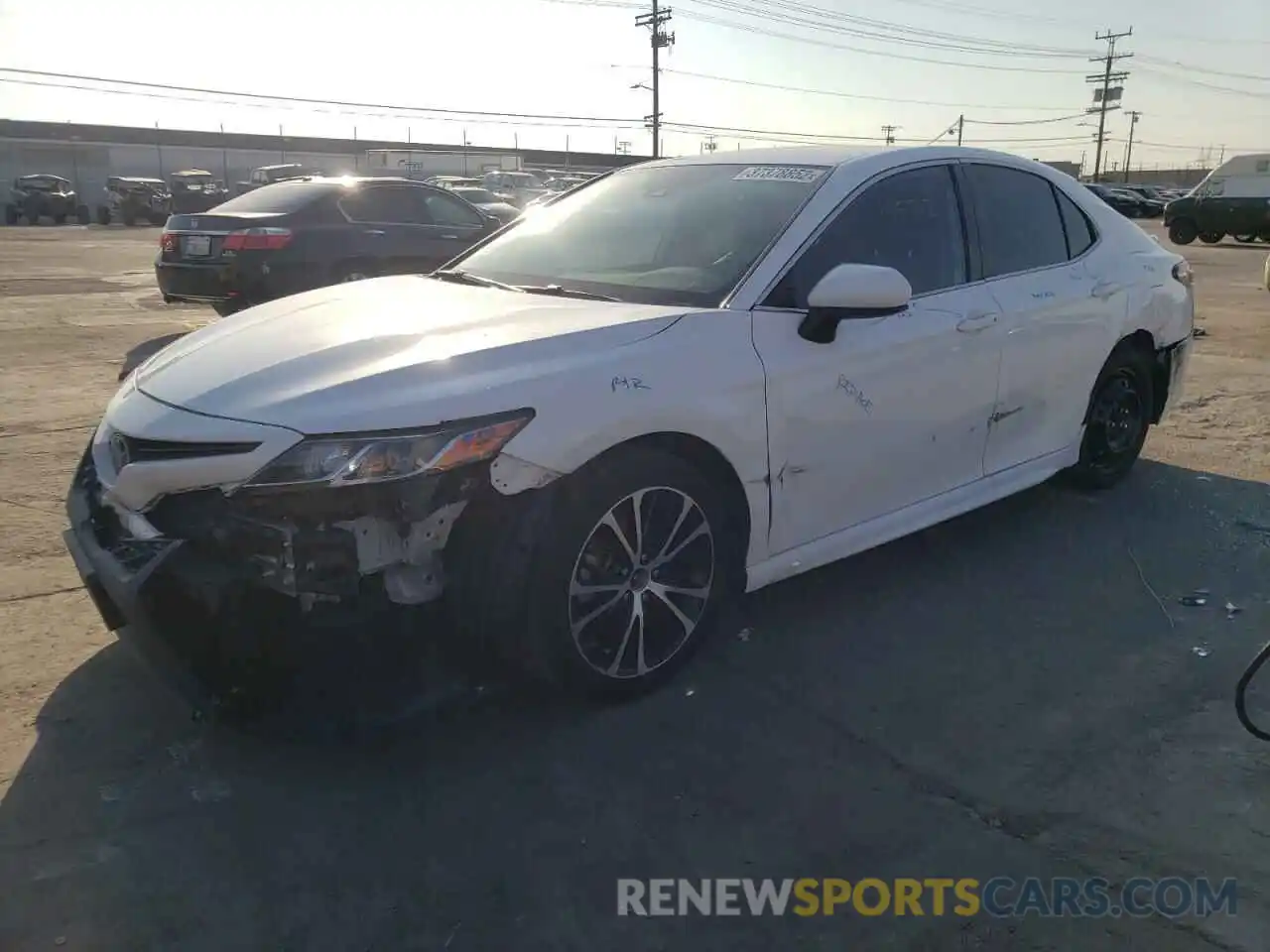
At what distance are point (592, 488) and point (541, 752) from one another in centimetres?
74

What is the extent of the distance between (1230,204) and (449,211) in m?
24.2

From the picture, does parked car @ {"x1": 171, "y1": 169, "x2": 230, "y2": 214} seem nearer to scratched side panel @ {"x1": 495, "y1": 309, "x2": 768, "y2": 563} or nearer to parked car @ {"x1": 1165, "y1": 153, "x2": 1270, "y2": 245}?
parked car @ {"x1": 1165, "y1": 153, "x2": 1270, "y2": 245}

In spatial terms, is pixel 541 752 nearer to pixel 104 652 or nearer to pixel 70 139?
pixel 104 652

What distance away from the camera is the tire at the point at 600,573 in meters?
2.67

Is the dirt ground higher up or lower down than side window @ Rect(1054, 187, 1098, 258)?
lower down

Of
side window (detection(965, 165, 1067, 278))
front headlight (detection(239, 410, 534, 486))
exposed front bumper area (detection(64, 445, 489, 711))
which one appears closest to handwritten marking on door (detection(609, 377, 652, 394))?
front headlight (detection(239, 410, 534, 486))

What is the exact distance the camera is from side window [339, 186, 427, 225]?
9.88m

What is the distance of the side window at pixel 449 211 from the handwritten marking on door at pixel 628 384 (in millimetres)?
8082

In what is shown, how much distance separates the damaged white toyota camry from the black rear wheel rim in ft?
0.82

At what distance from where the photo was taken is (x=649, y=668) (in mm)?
3154

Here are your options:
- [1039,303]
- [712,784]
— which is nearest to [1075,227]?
[1039,303]

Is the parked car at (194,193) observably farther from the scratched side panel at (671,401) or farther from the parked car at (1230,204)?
the scratched side panel at (671,401)

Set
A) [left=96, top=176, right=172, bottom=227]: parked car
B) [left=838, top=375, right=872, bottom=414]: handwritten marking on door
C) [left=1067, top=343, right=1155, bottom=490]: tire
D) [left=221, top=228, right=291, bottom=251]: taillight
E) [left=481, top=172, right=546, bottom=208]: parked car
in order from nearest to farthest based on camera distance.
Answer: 1. [left=838, top=375, right=872, bottom=414]: handwritten marking on door
2. [left=1067, top=343, right=1155, bottom=490]: tire
3. [left=221, top=228, right=291, bottom=251]: taillight
4. [left=481, top=172, right=546, bottom=208]: parked car
5. [left=96, top=176, right=172, bottom=227]: parked car

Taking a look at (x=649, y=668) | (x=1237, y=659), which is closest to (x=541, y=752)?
(x=649, y=668)
